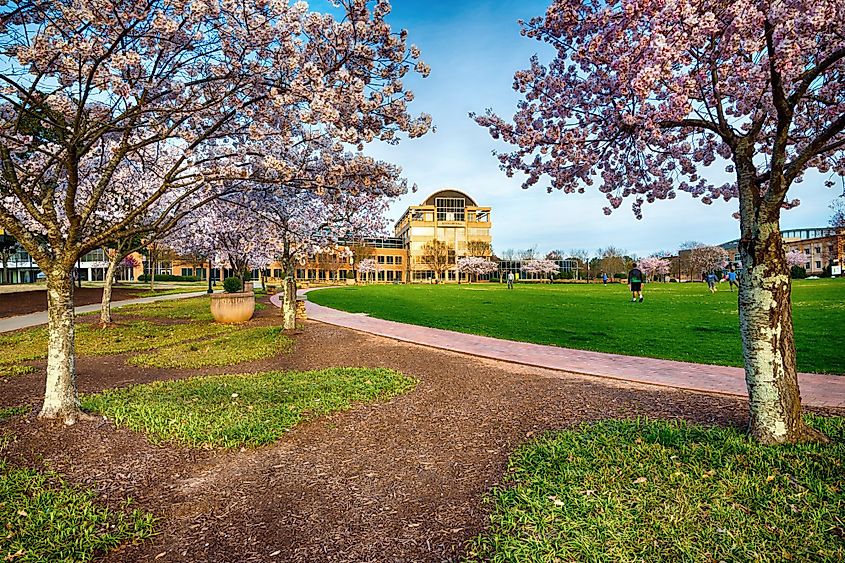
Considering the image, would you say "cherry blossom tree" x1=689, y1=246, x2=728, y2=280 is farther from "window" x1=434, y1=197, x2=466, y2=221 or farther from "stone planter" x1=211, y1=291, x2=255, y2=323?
"stone planter" x1=211, y1=291, x2=255, y2=323

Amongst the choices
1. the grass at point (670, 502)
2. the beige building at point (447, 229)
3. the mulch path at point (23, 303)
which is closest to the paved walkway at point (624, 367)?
the grass at point (670, 502)

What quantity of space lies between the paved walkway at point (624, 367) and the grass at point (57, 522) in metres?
6.55

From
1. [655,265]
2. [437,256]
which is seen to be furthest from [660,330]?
[655,265]

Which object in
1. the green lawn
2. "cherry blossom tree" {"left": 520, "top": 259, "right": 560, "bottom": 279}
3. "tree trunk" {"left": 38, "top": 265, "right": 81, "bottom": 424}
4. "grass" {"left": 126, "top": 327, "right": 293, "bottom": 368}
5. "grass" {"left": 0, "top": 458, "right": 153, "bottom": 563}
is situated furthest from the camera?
"cherry blossom tree" {"left": 520, "top": 259, "right": 560, "bottom": 279}

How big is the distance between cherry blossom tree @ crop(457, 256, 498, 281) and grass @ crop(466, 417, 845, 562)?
86.9m

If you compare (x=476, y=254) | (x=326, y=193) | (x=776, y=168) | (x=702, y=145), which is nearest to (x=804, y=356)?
(x=702, y=145)

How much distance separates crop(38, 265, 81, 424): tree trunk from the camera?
5.31 metres

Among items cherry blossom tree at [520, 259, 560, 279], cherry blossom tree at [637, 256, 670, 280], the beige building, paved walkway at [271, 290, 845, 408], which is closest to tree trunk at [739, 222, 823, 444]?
paved walkway at [271, 290, 845, 408]

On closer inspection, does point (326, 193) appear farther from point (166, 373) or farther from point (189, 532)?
point (189, 532)

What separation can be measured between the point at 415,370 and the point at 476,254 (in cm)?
8730

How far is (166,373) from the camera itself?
8461 mm

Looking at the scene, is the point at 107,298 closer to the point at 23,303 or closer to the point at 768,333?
the point at 23,303

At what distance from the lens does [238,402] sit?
6.18m

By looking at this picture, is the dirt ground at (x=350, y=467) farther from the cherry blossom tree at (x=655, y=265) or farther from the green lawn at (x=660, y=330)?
the cherry blossom tree at (x=655, y=265)
